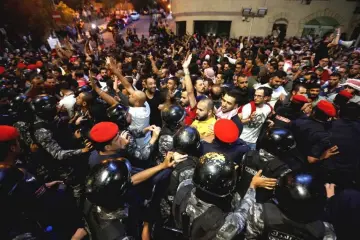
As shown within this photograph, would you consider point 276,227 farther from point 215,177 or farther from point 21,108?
point 21,108

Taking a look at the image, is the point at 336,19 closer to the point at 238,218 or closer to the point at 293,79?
the point at 293,79

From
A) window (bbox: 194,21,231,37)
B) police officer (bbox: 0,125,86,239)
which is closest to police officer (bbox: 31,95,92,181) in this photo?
police officer (bbox: 0,125,86,239)

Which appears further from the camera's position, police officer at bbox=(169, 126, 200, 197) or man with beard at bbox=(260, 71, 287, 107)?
man with beard at bbox=(260, 71, 287, 107)

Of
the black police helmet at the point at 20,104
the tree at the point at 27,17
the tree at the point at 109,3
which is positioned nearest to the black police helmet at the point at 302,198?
the black police helmet at the point at 20,104

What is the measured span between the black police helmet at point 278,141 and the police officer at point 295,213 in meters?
0.79

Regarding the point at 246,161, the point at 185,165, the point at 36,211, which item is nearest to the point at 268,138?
the point at 246,161

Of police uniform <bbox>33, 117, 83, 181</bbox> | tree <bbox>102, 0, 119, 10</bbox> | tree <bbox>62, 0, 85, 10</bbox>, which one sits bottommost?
police uniform <bbox>33, 117, 83, 181</bbox>

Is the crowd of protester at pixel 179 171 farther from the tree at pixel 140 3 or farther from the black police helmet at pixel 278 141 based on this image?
the tree at pixel 140 3

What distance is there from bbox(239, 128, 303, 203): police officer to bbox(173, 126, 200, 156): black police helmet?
2.67 feet

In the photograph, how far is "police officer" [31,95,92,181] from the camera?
2912 millimetres

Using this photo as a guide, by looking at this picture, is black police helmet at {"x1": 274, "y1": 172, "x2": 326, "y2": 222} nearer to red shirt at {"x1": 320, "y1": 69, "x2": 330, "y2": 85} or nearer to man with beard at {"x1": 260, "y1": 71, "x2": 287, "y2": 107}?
man with beard at {"x1": 260, "y1": 71, "x2": 287, "y2": 107}

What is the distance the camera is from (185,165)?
224 cm

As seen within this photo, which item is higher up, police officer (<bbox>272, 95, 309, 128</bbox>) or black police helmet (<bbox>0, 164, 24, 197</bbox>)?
black police helmet (<bbox>0, 164, 24, 197</bbox>)

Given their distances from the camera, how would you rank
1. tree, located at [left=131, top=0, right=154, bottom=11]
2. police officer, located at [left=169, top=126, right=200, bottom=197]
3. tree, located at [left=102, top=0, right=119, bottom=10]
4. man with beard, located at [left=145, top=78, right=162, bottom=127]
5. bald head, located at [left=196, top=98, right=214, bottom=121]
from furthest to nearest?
tree, located at [left=131, top=0, right=154, bottom=11], tree, located at [left=102, top=0, right=119, bottom=10], man with beard, located at [left=145, top=78, right=162, bottom=127], bald head, located at [left=196, top=98, right=214, bottom=121], police officer, located at [left=169, top=126, right=200, bottom=197]
